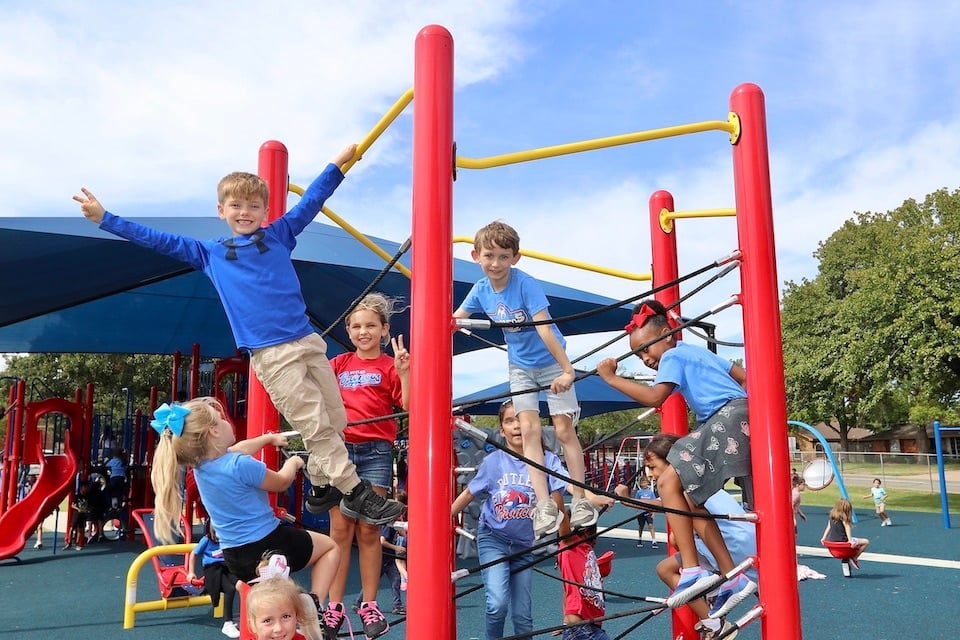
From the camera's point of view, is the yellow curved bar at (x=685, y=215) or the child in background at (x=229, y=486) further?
the yellow curved bar at (x=685, y=215)

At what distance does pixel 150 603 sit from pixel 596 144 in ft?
19.8

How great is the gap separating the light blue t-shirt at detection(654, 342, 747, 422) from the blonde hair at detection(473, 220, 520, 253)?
34.0 inches

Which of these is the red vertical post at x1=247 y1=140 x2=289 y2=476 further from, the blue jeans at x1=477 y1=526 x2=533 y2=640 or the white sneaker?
the white sneaker

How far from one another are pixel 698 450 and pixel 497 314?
43.2 inches

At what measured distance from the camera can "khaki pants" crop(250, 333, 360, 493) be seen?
9.23ft

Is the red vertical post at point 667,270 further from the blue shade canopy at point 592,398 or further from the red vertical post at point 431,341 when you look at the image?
the blue shade canopy at point 592,398

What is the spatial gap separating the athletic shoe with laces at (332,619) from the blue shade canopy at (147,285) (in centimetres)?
151

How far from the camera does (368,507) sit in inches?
114

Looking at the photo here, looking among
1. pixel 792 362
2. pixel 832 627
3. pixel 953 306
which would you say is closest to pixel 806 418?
pixel 792 362

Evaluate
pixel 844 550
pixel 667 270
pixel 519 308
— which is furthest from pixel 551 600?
pixel 519 308

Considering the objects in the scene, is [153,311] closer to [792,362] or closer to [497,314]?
[497,314]

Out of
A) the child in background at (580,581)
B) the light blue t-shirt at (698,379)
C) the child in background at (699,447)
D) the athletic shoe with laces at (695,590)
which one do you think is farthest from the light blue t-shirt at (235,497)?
the child in background at (580,581)

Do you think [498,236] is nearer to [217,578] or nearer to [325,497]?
[325,497]

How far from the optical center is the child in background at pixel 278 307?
2.83 m
